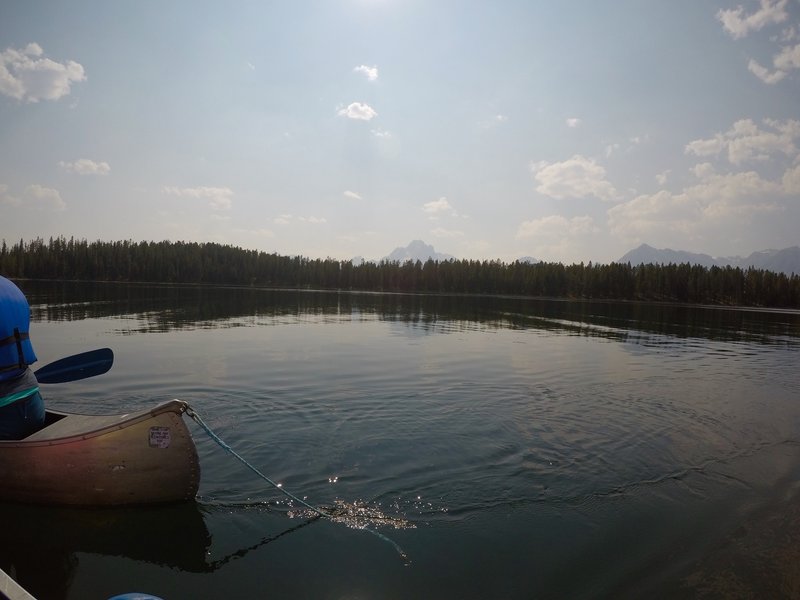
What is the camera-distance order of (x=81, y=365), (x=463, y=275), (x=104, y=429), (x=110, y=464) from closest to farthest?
1. (x=104, y=429)
2. (x=110, y=464)
3. (x=81, y=365)
4. (x=463, y=275)

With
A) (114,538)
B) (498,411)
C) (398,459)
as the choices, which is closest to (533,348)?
(498,411)

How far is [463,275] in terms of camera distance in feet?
588

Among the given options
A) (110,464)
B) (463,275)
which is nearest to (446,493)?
(110,464)

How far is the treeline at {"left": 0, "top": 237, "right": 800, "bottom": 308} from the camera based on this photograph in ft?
435

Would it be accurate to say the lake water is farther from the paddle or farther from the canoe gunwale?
the paddle

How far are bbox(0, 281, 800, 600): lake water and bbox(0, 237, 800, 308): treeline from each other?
442ft

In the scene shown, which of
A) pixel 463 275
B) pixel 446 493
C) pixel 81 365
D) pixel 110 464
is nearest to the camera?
pixel 110 464

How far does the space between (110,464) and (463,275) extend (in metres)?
174

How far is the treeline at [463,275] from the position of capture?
133 m

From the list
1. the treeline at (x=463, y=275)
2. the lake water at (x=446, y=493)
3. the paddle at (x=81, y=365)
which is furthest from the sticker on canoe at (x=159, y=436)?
the treeline at (x=463, y=275)

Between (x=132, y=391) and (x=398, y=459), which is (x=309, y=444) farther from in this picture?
(x=132, y=391)

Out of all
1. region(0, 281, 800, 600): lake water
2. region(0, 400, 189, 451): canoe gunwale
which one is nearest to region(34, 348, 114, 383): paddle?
region(0, 400, 189, 451): canoe gunwale

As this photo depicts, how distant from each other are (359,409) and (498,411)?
179 inches

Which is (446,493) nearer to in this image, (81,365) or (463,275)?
(81,365)
